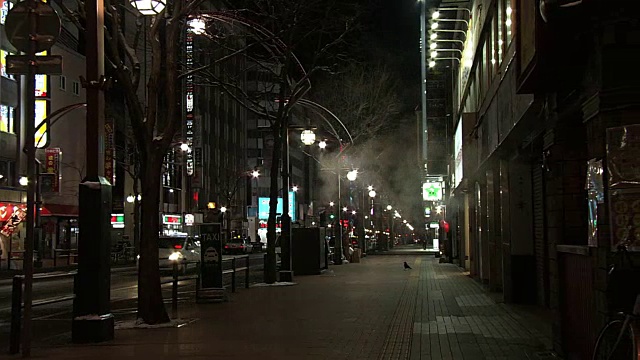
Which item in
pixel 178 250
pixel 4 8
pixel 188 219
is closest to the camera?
pixel 178 250

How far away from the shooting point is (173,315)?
1573 centimetres

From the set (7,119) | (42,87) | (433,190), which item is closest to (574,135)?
(7,119)

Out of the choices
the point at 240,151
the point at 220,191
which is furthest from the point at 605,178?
the point at 240,151

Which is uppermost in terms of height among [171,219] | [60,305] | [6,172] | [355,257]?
[6,172]

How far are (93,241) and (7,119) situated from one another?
35.3 meters

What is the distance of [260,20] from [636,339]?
70.7 feet

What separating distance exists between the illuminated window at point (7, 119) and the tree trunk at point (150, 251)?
1257 inches

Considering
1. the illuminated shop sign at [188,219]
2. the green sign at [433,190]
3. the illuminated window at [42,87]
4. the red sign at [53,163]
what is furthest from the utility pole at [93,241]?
the illuminated shop sign at [188,219]

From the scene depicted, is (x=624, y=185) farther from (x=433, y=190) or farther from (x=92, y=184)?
(x=433, y=190)

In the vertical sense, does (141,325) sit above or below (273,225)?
below

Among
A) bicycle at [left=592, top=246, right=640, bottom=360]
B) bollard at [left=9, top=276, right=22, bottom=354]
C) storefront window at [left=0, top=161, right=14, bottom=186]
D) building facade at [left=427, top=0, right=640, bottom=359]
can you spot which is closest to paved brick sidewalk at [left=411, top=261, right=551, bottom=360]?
building facade at [left=427, top=0, right=640, bottom=359]

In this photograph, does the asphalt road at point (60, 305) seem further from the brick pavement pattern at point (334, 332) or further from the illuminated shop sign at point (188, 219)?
the illuminated shop sign at point (188, 219)

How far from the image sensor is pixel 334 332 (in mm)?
13008

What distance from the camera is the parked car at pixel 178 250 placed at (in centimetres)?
3375
